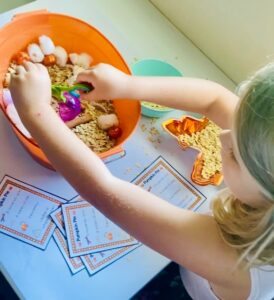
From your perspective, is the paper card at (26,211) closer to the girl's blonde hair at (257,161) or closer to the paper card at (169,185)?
→ the paper card at (169,185)

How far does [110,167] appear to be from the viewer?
→ 34.4 inches

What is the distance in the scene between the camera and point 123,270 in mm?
786

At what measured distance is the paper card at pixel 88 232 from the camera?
783 mm

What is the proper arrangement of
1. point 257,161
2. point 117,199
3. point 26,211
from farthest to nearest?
point 26,211
point 117,199
point 257,161

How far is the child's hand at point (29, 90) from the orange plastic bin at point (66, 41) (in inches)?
4.6

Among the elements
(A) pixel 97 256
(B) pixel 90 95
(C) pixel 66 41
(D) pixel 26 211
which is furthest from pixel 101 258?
(C) pixel 66 41

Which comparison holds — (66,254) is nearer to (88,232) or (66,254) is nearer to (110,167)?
(88,232)

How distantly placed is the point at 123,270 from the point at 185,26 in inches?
22.9

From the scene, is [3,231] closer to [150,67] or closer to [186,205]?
[186,205]

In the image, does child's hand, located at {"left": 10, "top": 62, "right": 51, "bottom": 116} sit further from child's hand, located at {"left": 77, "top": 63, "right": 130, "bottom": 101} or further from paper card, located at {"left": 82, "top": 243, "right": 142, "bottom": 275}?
paper card, located at {"left": 82, "top": 243, "right": 142, "bottom": 275}

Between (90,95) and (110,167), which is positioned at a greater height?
(90,95)

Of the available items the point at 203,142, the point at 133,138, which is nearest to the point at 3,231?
the point at 133,138

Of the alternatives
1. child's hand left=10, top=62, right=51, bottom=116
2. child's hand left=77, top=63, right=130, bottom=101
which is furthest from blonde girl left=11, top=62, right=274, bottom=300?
child's hand left=77, top=63, right=130, bottom=101

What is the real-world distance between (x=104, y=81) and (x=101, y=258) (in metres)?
0.28
